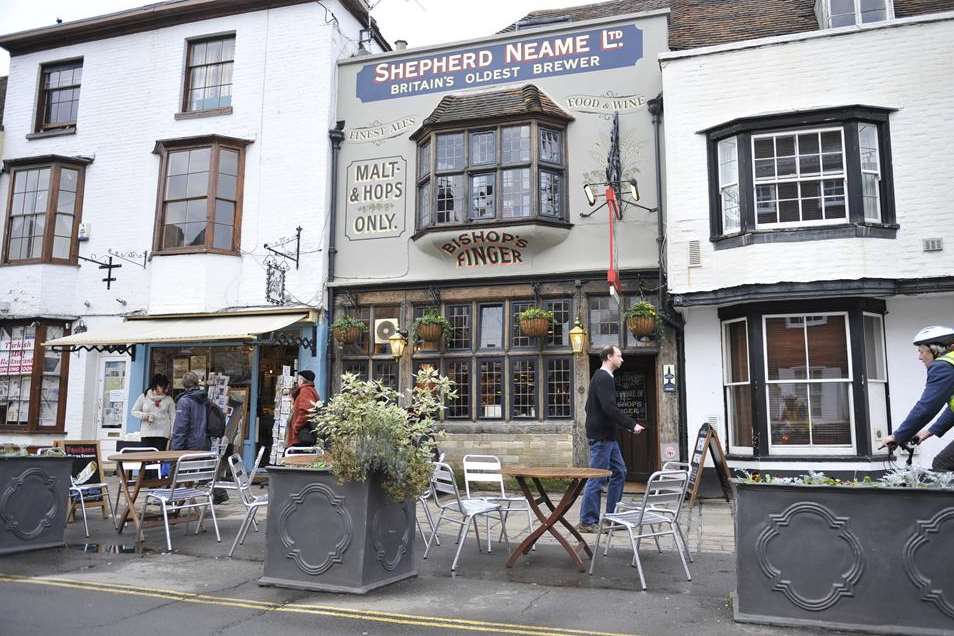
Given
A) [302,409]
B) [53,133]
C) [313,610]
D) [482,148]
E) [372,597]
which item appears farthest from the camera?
[53,133]

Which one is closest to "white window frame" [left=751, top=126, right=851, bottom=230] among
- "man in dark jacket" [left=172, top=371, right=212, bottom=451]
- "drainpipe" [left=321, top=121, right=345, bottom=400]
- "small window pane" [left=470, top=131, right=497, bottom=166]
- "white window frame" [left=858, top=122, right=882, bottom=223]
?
"white window frame" [left=858, top=122, right=882, bottom=223]

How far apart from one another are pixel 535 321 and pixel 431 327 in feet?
6.14

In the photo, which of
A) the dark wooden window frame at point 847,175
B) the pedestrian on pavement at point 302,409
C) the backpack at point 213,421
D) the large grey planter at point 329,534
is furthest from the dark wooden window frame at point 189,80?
the large grey planter at point 329,534

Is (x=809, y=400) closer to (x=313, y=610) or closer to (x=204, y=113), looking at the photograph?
(x=313, y=610)

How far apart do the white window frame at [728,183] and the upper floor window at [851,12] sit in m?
2.91

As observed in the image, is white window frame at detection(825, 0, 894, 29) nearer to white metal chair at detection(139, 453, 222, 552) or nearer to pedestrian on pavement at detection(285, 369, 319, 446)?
pedestrian on pavement at detection(285, 369, 319, 446)

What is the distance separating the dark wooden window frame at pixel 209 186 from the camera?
592 inches

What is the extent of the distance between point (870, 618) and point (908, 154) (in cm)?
837

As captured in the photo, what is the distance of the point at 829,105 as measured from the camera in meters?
11.2

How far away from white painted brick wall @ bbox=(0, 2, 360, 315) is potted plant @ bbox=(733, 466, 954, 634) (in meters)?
10.8

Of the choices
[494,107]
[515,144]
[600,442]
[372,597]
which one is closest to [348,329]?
[515,144]

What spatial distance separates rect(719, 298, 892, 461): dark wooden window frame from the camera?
35.4ft

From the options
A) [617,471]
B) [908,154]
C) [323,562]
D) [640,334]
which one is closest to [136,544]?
[323,562]

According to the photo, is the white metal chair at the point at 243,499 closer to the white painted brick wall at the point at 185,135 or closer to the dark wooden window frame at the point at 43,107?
the white painted brick wall at the point at 185,135
